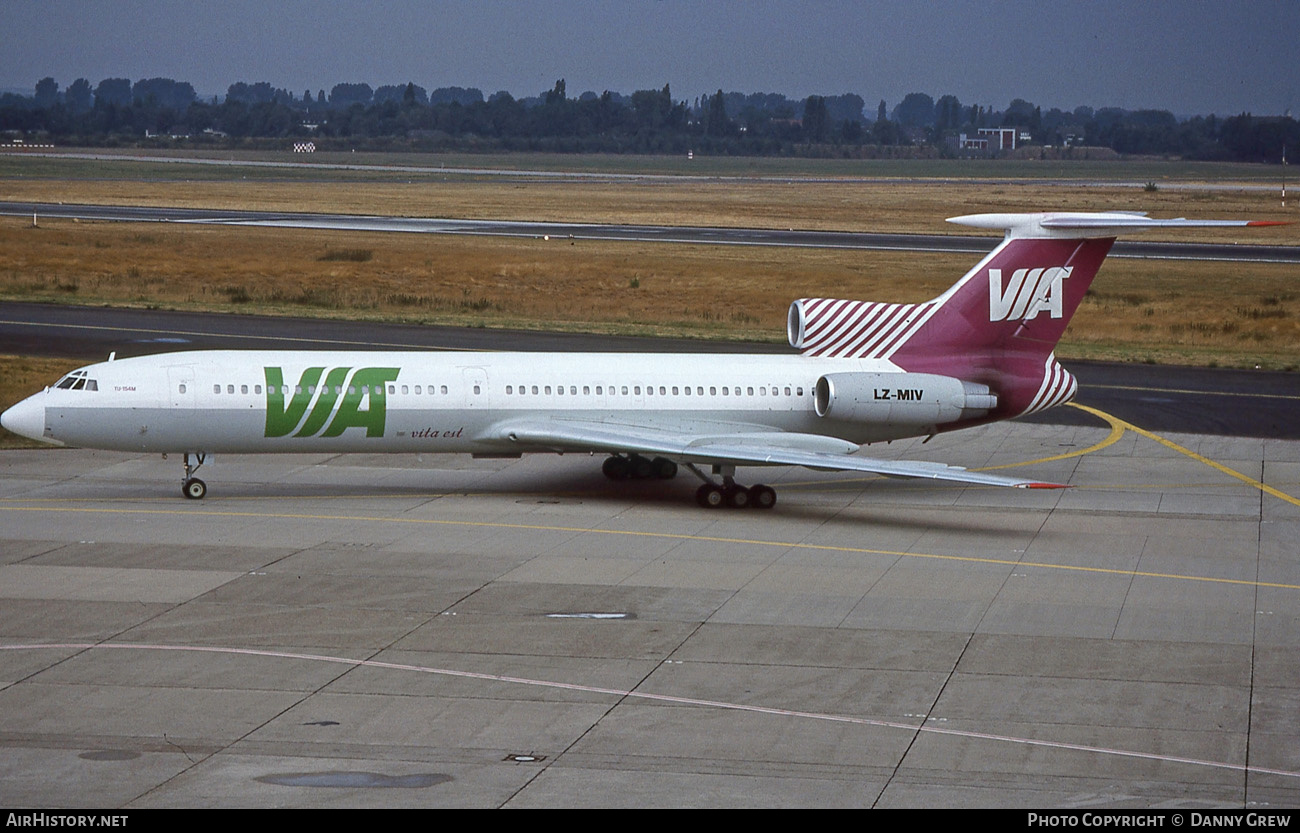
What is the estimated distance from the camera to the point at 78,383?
3142 centimetres

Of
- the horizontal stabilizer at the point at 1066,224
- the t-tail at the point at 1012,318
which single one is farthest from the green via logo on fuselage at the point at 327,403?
the horizontal stabilizer at the point at 1066,224

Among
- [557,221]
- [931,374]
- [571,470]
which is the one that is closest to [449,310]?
[571,470]

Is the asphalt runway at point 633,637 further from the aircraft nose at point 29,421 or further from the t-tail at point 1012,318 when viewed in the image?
the t-tail at point 1012,318

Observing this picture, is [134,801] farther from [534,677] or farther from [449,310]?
[449,310]

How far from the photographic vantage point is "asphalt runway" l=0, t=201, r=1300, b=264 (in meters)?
92.0

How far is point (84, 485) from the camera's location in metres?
33.7

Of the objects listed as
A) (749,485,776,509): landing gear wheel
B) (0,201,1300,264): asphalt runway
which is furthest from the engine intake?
(0,201,1300,264): asphalt runway

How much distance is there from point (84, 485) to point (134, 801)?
65.3 feet

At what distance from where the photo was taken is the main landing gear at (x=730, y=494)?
106 feet

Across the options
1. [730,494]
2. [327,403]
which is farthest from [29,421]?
[730,494]

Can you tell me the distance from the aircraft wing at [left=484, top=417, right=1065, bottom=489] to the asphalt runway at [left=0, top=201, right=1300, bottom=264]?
59357 mm

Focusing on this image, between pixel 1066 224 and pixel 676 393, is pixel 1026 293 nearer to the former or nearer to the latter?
pixel 1066 224

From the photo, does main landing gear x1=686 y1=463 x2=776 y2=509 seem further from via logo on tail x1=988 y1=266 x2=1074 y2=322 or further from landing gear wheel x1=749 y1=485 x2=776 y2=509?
via logo on tail x1=988 y1=266 x2=1074 y2=322

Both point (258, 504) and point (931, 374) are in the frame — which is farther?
point (931, 374)
